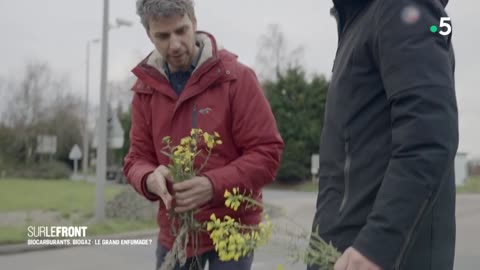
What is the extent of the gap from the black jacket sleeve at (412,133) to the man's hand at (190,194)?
962 mm

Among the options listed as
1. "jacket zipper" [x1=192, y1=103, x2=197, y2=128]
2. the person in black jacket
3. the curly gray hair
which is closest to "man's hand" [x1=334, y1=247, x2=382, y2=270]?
the person in black jacket

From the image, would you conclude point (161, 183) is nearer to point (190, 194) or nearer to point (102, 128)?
point (190, 194)

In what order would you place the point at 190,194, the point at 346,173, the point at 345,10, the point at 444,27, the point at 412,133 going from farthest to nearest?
the point at 190,194
the point at 345,10
the point at 346,173
the point at 444,27
the point at 412,133

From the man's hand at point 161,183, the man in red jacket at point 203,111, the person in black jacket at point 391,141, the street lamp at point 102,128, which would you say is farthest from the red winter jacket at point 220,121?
the street lamp at point 102,128

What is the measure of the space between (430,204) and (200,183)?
3.56 feet

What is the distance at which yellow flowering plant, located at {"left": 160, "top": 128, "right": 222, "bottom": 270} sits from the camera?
242 centimetres

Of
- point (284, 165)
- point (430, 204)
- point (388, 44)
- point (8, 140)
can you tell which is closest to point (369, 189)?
point (430, 204)

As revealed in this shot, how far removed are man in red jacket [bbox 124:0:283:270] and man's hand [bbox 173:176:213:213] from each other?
3.6 inches

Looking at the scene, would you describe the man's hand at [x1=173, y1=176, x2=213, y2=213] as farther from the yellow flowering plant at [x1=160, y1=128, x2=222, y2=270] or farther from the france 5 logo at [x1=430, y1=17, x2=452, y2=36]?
the france 5 logo at [x1=430, y1=17, x2=452, y2=36]

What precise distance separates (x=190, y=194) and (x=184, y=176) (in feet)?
0.27

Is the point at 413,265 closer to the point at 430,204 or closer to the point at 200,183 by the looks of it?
the point at 430,204

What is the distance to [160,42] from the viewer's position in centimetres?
275

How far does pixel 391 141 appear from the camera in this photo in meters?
1.70

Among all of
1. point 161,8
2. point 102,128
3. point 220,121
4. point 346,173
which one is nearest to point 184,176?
point 220,121
